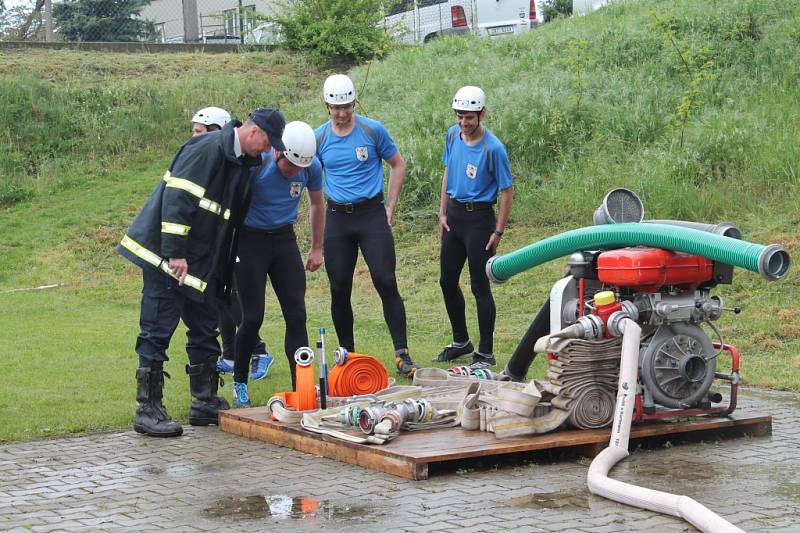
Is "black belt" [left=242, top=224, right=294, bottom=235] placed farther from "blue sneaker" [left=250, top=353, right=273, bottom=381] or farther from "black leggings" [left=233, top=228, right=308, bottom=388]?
"blue sneaker" [left=250, top=353, right=273, bottom=381]

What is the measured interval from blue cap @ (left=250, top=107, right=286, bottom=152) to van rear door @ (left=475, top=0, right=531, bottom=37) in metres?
20.5

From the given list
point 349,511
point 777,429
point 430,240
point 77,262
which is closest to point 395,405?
point 349,511

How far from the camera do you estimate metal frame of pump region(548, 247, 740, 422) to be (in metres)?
6.56

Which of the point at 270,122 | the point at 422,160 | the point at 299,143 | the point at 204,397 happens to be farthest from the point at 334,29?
the point at 204,397

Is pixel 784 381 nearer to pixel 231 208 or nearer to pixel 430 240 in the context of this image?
pixel 231 208

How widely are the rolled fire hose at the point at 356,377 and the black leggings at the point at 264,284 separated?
2.20ft

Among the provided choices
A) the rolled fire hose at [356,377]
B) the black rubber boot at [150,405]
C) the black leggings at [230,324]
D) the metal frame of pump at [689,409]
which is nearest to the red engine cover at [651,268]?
the metal frame of pump at [689,409]

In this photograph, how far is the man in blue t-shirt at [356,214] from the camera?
9.03 metres

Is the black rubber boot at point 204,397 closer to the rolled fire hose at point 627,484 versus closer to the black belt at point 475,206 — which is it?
the black belt at point 475,206

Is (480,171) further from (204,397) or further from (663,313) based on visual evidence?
(663,313)

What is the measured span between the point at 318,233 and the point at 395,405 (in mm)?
2290

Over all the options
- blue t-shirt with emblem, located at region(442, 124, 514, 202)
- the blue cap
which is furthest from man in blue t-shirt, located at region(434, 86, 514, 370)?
the blue cap

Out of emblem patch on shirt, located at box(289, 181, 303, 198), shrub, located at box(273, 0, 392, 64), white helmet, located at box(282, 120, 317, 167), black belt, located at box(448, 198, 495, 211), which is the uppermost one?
shrub, located at box(273, 0, 392, 64)

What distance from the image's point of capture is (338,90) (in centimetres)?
877
